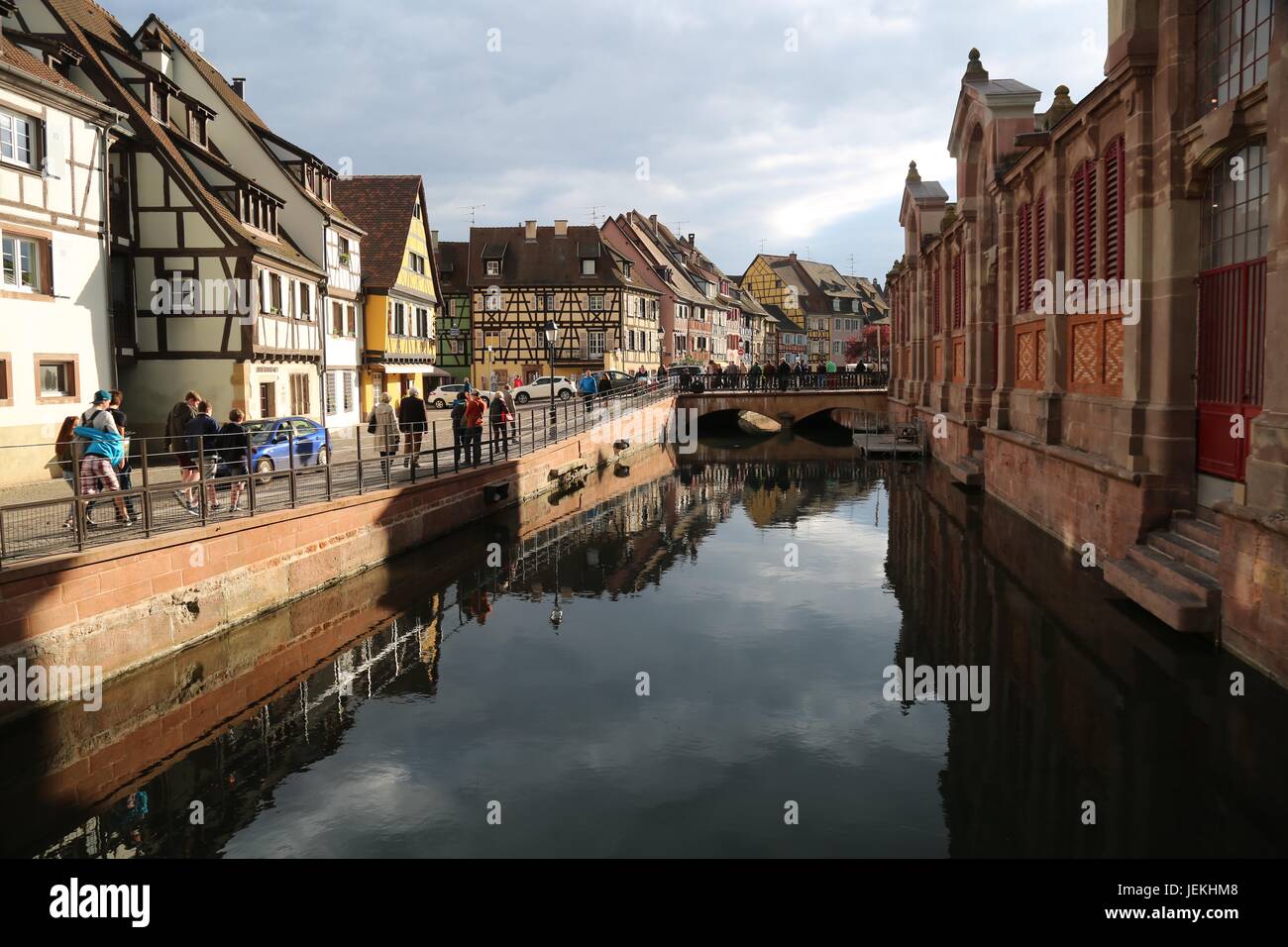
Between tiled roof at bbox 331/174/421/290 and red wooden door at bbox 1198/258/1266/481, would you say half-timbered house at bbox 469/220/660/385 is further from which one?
red wooden door at bbox 1198/258/1266/481

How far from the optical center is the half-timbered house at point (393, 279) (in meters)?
37.5

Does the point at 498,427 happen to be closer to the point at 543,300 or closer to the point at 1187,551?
the point at 1187,551

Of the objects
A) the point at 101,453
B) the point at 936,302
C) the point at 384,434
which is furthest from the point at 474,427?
the point at 936,302

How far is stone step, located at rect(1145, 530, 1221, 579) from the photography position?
11.5 metres

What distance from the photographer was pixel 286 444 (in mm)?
18328

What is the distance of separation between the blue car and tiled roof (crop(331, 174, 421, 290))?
19.2 meters

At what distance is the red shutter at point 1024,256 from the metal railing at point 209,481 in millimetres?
12507

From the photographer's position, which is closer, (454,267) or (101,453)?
(101,453)

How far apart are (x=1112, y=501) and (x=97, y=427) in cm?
1377

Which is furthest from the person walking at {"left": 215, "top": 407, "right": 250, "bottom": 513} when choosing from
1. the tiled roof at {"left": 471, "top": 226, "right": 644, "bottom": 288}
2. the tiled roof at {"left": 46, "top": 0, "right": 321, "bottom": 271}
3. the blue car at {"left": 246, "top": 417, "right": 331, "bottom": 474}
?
the tiled roof at {"left": 471, "top": 226, "right": 644, "bottom": 288}

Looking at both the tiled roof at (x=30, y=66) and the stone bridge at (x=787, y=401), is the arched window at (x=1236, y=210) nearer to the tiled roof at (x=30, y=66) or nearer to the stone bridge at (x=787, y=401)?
the tiled roof at (x=30, y=66)

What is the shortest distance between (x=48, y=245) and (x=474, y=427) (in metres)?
9.07

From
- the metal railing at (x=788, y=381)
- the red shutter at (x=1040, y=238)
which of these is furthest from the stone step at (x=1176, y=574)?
the metal railing at (x=788, y=381)
